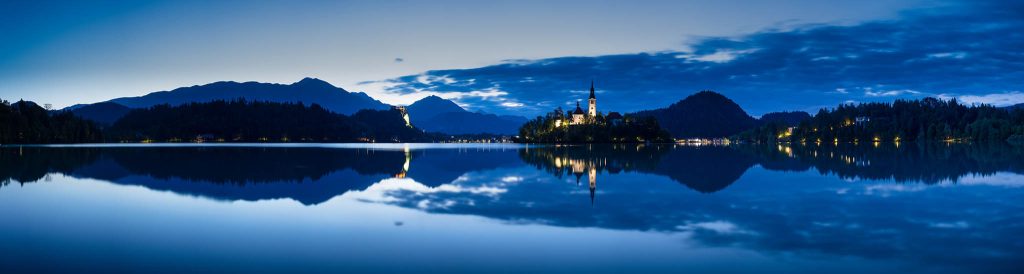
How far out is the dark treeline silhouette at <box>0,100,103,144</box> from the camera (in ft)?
361

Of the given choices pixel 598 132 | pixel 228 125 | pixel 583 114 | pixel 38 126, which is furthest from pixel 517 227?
pixel 228 125

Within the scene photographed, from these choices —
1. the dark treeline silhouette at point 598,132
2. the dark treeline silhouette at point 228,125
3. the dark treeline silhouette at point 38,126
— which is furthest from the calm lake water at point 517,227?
the dark treeline silhouette at point 228,125

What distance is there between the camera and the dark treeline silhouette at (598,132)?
131 meters

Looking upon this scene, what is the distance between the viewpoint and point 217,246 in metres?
9.52

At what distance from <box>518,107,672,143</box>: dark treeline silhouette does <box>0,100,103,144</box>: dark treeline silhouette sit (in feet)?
299

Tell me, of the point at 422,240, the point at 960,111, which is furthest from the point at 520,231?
the point at 960,111

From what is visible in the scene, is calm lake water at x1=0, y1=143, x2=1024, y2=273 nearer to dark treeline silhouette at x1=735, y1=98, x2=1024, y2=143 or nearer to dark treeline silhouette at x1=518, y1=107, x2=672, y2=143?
dark treeline silhouette at x1=518, y1=107, x2=672, y2=143

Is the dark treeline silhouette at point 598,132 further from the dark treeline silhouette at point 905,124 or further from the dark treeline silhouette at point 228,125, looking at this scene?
the dark treeline silhouette at point 228,125

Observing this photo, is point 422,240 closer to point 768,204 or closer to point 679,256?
point 679,256

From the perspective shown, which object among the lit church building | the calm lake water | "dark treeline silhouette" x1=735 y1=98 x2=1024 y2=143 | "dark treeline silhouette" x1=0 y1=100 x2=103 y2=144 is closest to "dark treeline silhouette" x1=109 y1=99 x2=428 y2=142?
"dark treeline silhouette" x1=0 y1=100 x2=103 y2=144

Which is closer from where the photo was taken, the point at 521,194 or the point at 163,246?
the point at 163,246

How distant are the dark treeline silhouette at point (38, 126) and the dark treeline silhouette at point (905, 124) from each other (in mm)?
154633

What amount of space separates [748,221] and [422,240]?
6.22 m

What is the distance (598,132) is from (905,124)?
80770 millimetres
